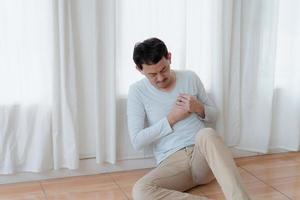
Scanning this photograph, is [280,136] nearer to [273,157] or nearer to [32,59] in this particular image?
[273,157]

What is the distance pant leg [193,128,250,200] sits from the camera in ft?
6.12

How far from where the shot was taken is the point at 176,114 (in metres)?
2.28

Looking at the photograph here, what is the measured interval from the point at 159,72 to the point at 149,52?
118mm

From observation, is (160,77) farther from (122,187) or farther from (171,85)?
(122,187)

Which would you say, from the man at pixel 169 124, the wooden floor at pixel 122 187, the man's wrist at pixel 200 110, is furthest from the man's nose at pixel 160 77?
the wooden floor at pixel 122 187

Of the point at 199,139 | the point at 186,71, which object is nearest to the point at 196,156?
the point at 199,139

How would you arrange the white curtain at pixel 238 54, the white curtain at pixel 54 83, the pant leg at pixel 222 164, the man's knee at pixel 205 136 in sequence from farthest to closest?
the white curtain at pixel 238 54 → the white curtain at pixel 54 83 → the man's knee at pixel 205 136 → the pant leg at pixel 222 164

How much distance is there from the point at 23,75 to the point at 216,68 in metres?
1.17

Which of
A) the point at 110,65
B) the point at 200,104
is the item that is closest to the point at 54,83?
the point at 110,65

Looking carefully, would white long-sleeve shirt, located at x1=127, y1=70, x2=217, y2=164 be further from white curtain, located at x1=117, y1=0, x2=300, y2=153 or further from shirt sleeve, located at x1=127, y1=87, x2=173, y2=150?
white curtain, located at x1=117, y1=0, x2=300, y2=153

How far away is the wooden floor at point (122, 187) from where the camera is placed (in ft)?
7.50

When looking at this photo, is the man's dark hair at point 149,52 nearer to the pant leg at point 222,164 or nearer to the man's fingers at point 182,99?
the man's fingers at point 182,99

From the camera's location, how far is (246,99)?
2.82m

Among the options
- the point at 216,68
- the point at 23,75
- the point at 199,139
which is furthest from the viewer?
the point at 216,68
